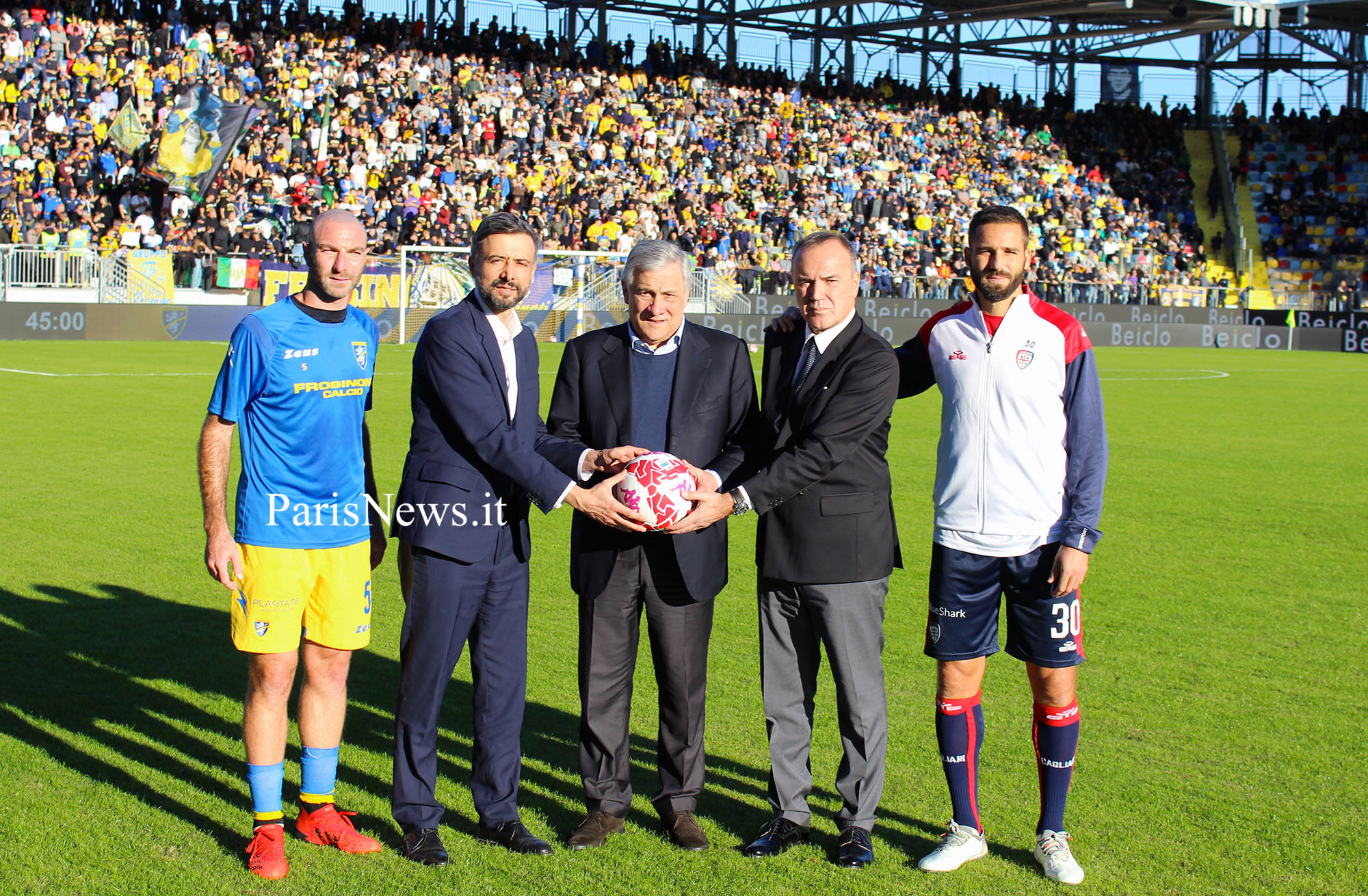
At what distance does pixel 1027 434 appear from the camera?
4031 millimetres

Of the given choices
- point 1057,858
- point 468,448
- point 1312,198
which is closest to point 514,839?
point 468,448

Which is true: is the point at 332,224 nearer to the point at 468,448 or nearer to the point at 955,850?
the point at 468,448

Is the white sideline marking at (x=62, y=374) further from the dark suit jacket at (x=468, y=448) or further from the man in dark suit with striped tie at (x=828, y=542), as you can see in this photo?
A: the man in dark suit with striped tie at (x=828, y=542)

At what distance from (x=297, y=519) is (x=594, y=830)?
139cm

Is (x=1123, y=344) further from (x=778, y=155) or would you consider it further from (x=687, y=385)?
(x=687, y=385)

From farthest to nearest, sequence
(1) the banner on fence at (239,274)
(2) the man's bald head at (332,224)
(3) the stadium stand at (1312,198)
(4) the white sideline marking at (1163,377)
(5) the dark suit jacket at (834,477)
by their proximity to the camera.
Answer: (3) the stadium stand at (1312,198)
(1) the banner on fence at (239,274)
(4) the white sideline marking at (1163,377)
(5) the dark suit jacket at (834,477)
(2) the man's bald head at (332,224)

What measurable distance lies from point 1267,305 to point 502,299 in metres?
43.3

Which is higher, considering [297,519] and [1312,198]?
[1312,198]

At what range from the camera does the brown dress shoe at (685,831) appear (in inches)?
161

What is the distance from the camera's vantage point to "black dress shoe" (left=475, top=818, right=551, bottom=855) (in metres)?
4.04

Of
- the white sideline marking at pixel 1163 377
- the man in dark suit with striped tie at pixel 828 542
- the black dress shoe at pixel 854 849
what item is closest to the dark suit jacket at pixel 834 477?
the man in dark suit with striped tie at pixel 828 542

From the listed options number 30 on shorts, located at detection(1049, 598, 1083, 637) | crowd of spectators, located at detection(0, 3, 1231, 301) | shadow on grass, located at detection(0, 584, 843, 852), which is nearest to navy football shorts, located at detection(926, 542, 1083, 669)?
number 30 on shorts, located at detection(1049, 598, 1083, 637)

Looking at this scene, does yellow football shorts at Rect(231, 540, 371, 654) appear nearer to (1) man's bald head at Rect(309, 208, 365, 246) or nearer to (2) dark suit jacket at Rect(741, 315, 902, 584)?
(1) man's bald head at Rect(309, 208, 365, 246)

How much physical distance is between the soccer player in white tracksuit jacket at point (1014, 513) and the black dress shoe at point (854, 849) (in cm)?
19
